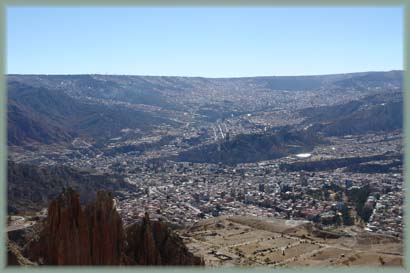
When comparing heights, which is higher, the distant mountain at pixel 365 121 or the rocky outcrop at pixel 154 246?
the distant mountain at pixel 365 121

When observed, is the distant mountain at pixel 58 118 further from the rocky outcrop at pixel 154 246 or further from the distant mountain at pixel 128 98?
the rocky outcrop at pixel 154 246

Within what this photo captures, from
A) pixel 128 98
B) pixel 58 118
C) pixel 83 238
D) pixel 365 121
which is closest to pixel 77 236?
pixel 83 238

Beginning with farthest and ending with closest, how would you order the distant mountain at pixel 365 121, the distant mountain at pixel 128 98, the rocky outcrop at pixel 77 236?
the distant mountain at pixel 365 121, the distant mountain at pixel 128 98, the rocky outcrop at pixel 77 236

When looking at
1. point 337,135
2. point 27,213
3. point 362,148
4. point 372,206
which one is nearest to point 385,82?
point 337,135

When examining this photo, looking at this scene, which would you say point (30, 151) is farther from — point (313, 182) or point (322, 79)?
point (322, 79)

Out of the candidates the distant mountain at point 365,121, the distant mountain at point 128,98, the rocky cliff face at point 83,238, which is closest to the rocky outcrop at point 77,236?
the rocky cliff face at point 83,238

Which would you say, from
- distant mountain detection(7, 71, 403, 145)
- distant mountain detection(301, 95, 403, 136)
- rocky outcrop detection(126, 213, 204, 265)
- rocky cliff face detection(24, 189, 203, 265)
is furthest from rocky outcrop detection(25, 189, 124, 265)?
distant mountain detection(301, 95, 403, 136)
